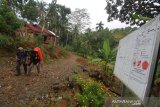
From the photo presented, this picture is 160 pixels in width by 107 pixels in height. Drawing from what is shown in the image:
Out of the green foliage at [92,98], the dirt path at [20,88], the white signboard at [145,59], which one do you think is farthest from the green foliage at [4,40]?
the white signboard at [145,59]

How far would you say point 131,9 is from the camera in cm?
1730

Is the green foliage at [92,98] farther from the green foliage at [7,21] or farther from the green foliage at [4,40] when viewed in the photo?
the green foliage at [7,21]

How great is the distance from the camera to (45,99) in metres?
8.71

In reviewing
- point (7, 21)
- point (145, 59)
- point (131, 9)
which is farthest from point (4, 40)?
point (145, 59)

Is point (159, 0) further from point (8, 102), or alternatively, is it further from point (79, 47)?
point (79, 47)

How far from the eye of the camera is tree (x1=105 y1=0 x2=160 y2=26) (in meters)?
16.8

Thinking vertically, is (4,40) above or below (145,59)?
below

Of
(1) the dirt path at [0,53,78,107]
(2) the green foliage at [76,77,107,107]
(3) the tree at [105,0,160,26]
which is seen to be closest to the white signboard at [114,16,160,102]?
(2) the green foliage at [76,77,107,107]

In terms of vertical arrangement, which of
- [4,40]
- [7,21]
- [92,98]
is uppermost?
[7,21]

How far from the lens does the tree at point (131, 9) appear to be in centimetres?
1680

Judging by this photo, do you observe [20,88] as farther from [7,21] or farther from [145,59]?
[7,21]

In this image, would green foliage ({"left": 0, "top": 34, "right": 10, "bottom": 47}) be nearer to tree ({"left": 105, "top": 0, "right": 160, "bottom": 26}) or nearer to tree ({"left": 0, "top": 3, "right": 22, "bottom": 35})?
tree ({"left": 0, "top": 3, "right": 22, "bottom": 35})

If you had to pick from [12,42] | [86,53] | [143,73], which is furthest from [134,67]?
[86,53]

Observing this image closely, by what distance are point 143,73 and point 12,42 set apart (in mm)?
18495
